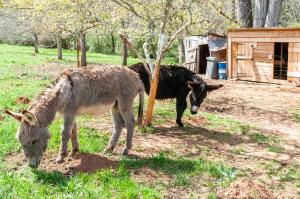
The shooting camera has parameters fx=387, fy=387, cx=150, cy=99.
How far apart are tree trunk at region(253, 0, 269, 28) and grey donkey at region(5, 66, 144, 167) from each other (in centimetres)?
1423

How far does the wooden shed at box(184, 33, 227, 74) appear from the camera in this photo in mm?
22797

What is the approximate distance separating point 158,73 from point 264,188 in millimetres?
4160

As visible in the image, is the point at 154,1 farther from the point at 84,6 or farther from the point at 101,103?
the point at 101,103

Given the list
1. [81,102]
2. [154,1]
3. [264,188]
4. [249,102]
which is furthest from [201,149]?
[249,102]

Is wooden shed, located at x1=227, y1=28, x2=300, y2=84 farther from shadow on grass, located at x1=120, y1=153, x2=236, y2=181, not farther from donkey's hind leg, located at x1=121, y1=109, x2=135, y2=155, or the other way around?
donkey's hind leg, located at x1=121, y1=109, x2=135, y2=155

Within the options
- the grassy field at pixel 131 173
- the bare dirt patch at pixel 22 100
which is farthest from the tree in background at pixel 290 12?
the grassy field at pixel 131 173

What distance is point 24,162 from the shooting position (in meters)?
6.14

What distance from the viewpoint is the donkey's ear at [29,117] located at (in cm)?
533

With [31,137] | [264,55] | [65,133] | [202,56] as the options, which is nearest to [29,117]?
[31,137]

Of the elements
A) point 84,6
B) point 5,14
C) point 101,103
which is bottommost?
point 101,103

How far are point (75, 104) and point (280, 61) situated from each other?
53.7 ft

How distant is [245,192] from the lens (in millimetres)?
5262

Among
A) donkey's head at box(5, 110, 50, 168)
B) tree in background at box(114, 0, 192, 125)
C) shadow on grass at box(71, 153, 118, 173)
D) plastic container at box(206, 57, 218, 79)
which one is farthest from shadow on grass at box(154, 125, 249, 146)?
plastic container at box(206, 57, 218, 79)

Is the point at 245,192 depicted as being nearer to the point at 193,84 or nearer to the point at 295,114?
the point at 193,84
